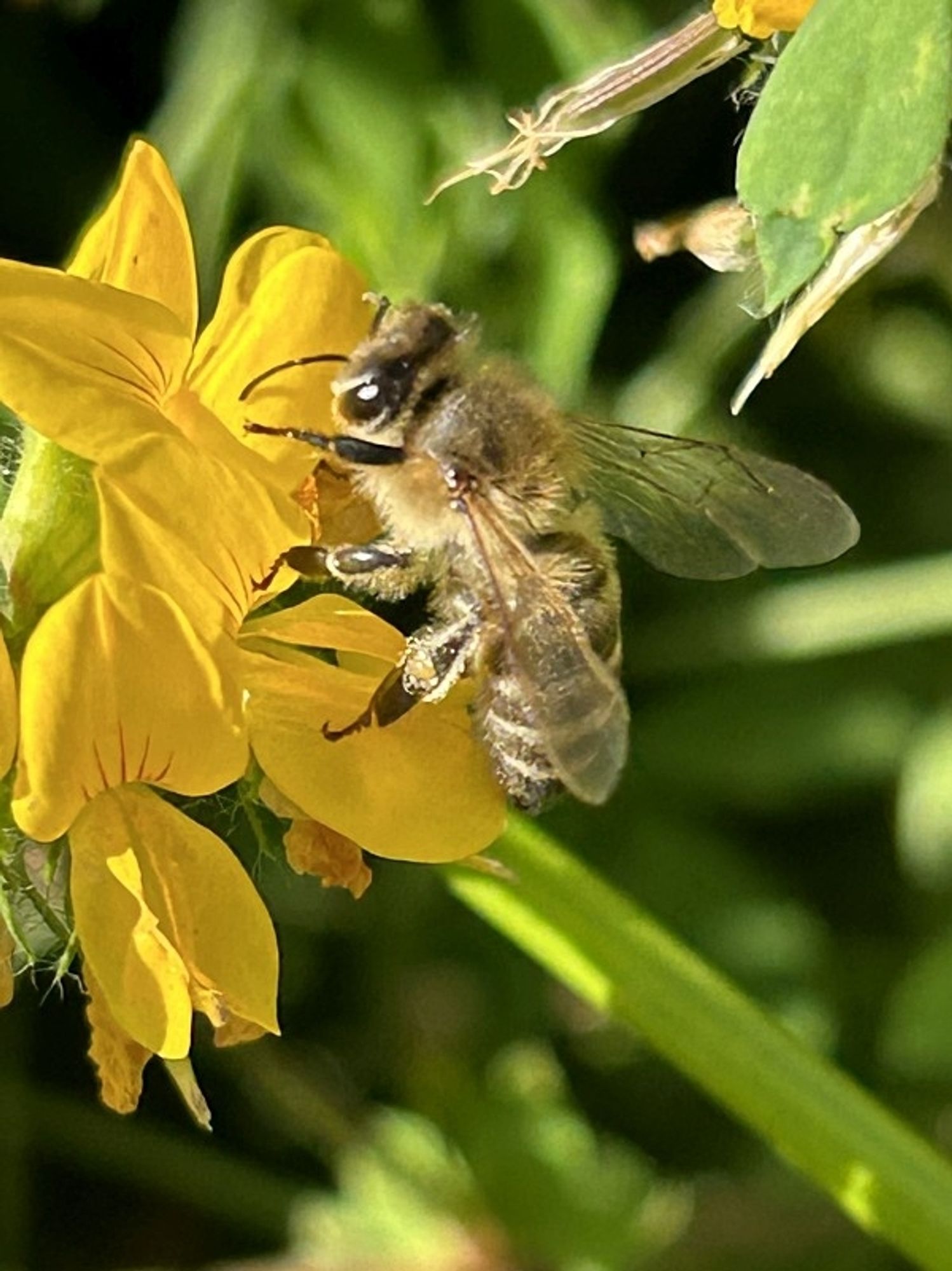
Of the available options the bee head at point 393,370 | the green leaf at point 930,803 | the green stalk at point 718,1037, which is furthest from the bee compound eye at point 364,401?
the green leaf at point 930,803

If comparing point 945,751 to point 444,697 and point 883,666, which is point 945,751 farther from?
point 444,697

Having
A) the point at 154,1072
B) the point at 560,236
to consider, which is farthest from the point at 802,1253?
the point at 560,236

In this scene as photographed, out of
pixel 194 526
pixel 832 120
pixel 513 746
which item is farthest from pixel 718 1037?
pixel 832 120

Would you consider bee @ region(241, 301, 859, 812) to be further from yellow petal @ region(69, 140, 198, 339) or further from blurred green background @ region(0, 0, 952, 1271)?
blurred green background @ region(0, 0, 952, 1271)

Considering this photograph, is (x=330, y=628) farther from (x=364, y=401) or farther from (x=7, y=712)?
(x=7, y=712)

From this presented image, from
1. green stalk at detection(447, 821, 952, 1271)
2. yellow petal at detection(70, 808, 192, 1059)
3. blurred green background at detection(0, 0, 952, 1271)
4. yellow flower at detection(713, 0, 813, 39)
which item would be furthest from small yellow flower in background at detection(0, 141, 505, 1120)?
blurred green background at detection(0, 0, 952, 1271)
